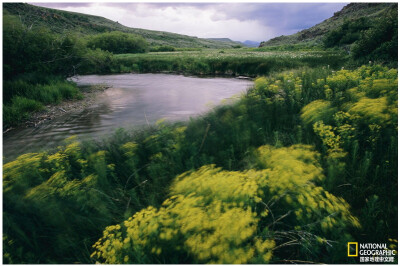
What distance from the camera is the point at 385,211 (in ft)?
7.84

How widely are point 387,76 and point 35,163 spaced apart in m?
7.96

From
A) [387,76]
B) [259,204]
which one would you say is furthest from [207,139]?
[387,76]

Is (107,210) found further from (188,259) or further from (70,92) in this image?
(70,92)

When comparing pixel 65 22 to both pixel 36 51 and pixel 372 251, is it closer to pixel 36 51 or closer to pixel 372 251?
pixel 36 51

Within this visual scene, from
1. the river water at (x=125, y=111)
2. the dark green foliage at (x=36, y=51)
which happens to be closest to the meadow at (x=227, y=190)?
the river water at (x=125, y=111)

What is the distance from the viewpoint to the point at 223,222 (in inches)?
71.9

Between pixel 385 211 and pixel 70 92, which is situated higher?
pixel 70 92

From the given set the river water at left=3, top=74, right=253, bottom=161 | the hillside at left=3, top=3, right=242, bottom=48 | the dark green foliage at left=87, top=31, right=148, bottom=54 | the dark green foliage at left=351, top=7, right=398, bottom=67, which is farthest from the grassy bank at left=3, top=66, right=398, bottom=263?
the dark green foliage at left=87, top=31, right=148, bottom=54

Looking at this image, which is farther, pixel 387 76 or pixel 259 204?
pixel 387 76

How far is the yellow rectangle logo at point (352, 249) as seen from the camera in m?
2.00

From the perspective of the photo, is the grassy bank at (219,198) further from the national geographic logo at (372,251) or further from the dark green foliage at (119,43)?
the dark green foliage at (119,43)

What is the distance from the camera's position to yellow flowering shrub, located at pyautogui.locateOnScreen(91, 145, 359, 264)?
179cm

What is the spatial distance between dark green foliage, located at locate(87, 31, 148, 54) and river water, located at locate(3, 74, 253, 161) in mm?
30679

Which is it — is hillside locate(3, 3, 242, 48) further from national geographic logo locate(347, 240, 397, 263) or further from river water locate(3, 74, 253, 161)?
national geographic logo locate(347, 240, 397, 263)
